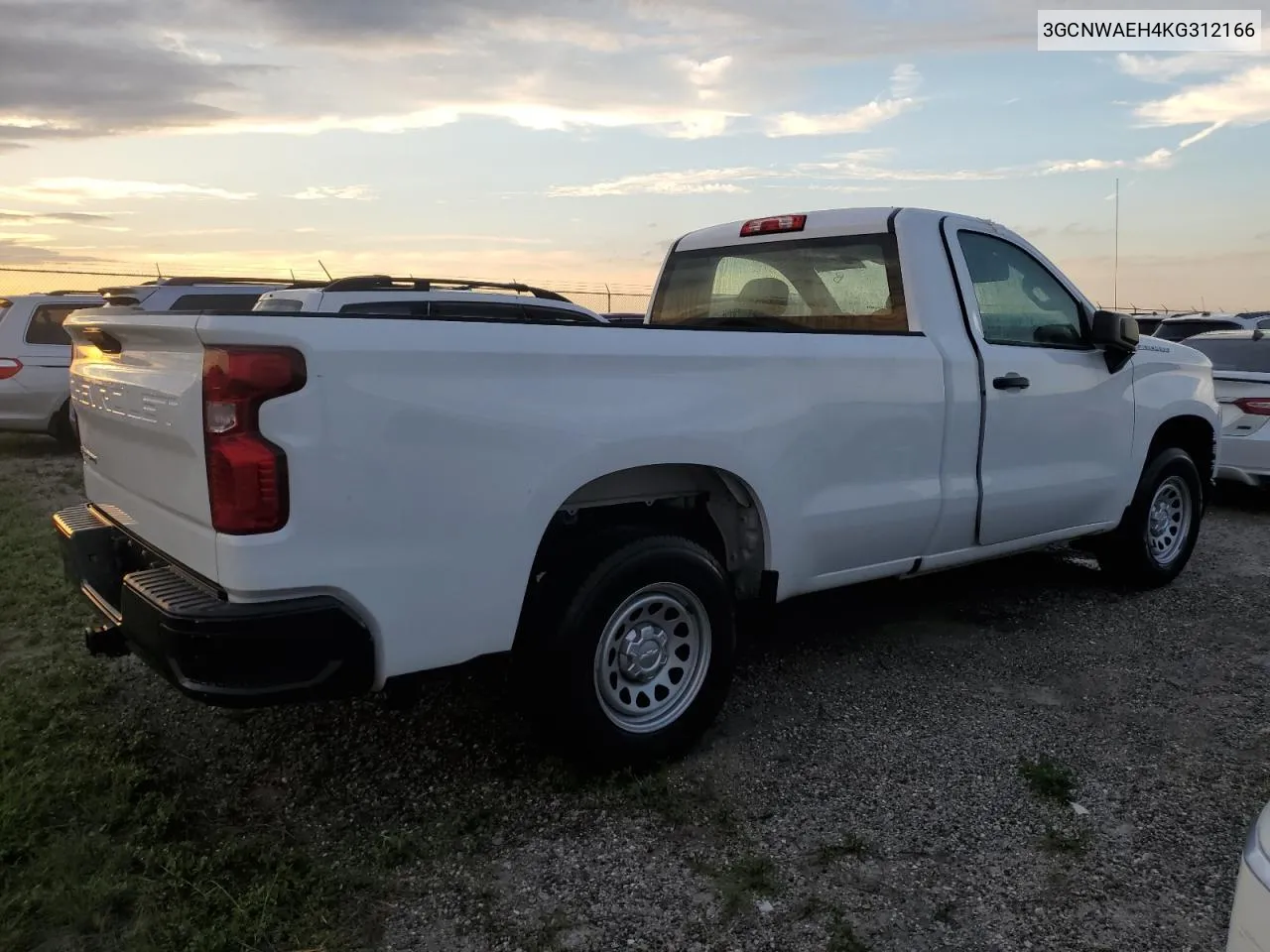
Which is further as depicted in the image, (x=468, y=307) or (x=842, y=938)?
(x=468, y=307)

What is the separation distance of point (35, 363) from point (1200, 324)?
13.6 m

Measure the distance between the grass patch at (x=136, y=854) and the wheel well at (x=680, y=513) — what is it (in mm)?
1182

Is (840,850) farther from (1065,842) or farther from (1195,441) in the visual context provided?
(1195,441)

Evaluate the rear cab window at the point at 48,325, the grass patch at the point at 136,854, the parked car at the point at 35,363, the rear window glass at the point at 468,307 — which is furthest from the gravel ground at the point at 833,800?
the rear cab window at the point at 48,325

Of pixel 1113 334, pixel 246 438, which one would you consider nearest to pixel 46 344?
pixel 246 438

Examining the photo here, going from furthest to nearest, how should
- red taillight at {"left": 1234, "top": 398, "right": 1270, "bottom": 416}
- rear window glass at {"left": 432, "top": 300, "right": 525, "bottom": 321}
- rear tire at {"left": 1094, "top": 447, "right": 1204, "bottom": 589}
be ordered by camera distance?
rear window glass at {"left": 432, "top": 300, "right": 525, "bottom": 321}, red taillight at {"left": 1234, "top": 398, "right": 1270, "bottom": 416}, rear tire at {"left": 1094, "top": 447, "right": 1204, "bottom": 589}

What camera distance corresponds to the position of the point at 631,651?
3.52 meters

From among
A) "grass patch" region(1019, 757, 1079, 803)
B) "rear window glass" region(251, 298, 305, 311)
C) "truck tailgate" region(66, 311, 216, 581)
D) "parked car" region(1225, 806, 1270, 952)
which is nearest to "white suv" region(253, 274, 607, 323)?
"rear window glass" region(251, 298, 305, 311)

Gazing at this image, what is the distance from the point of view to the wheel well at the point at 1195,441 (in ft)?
19.3

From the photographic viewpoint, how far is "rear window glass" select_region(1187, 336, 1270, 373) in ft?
27.9

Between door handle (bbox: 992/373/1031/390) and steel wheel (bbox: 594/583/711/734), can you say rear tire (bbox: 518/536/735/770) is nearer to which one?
steel wheel (bbox: 594/583/711/734)

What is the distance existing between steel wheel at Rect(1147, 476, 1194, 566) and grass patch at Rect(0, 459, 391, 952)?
4755 mm

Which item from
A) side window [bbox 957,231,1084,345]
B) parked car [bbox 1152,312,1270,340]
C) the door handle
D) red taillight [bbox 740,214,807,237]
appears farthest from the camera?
parked car [bbox 1152,312,1270,340]

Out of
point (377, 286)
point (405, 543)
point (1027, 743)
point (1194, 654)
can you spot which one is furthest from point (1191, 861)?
point (377, 286)
